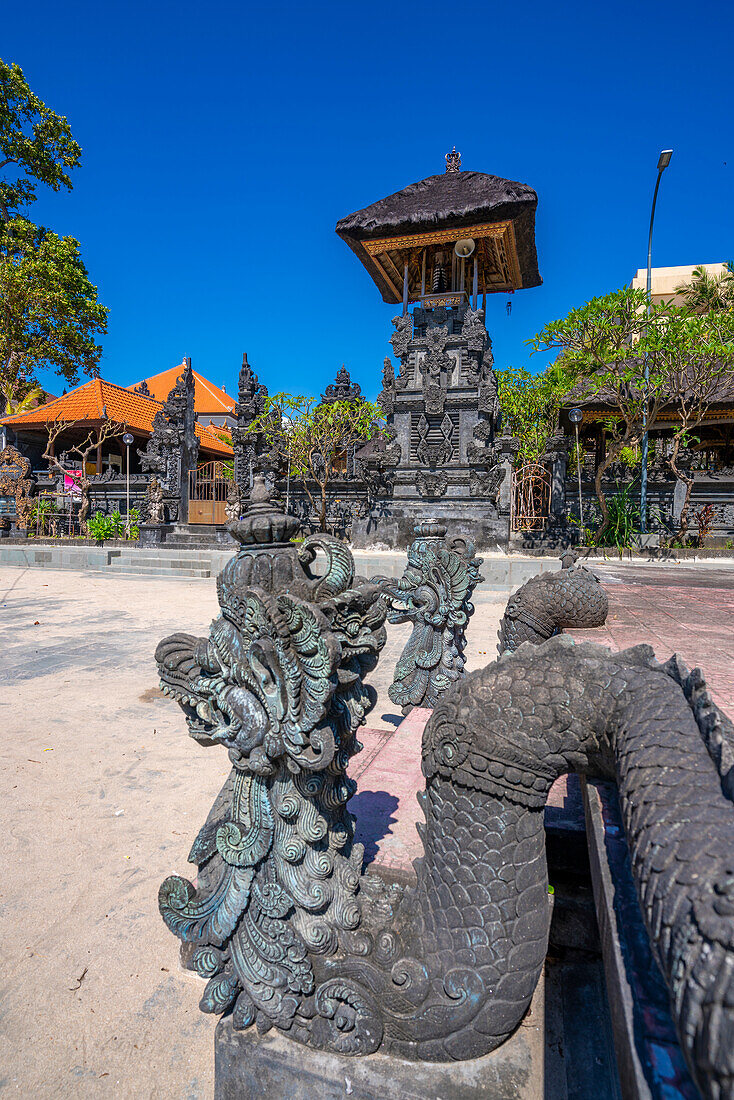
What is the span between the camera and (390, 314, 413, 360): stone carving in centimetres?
1767

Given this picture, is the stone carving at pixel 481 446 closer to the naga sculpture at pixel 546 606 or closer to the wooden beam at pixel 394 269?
the wooden beam at pixel 394 269

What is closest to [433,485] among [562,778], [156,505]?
[156,505]

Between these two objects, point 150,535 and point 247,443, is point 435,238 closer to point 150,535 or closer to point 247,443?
point 247,443

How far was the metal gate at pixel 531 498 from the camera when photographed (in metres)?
15.8

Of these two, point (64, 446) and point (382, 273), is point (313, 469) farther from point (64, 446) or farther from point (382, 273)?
point (64, 446)

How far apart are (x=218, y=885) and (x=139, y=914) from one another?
34.5 inches

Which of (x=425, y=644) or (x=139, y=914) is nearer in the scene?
(x=139, y=914)

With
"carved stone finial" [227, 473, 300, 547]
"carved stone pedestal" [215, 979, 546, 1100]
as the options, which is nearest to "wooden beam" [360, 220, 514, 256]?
"carved stone finial" [227, 473, 300, 547]

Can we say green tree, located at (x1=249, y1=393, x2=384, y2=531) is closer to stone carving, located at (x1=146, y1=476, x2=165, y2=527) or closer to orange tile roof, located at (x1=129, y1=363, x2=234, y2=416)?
stone carving, located at (x1=146, y1=476, x2=165, y2=527)

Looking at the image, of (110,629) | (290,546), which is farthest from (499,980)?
(110,629)

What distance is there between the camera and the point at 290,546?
162 centimetres

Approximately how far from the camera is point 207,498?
63.5 feet

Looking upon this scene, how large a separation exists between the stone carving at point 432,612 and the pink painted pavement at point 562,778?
183mm

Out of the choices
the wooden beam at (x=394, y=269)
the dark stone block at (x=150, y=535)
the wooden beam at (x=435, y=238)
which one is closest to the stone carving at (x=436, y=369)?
the wooden beam at (x=435, y=238)
